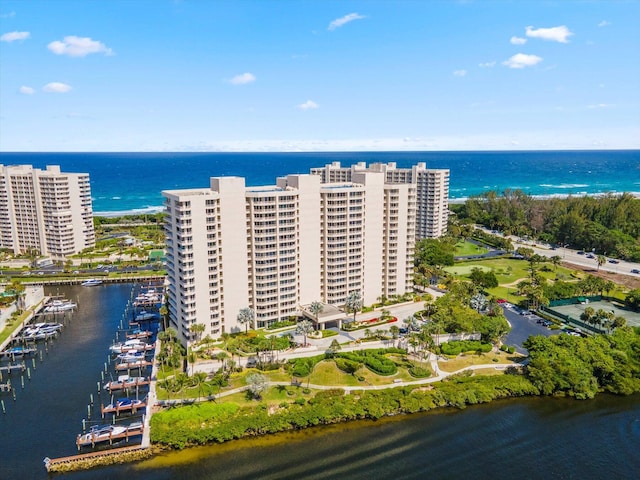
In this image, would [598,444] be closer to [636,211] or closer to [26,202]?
[636,211]

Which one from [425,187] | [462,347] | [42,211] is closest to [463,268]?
[425,187]

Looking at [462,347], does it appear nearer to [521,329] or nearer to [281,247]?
[521,329]

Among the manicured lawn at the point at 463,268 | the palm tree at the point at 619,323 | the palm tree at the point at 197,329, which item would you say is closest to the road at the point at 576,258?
the manicured lawn at the point at 463,268

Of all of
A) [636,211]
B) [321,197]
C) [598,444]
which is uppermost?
[321,197]

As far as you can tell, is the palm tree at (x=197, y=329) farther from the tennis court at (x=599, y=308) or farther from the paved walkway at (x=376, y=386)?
the tennis court at (x=599, y=308)

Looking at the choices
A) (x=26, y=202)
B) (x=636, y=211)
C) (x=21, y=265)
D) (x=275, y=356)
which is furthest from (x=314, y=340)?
(x=636, y=211)

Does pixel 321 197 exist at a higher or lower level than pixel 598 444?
higher

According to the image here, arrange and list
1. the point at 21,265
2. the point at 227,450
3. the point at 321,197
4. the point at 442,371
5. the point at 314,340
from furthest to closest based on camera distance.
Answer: the point at 21,265
the point at 321,197
the point at 314,340
the point at 442,371
the point at 227,450
